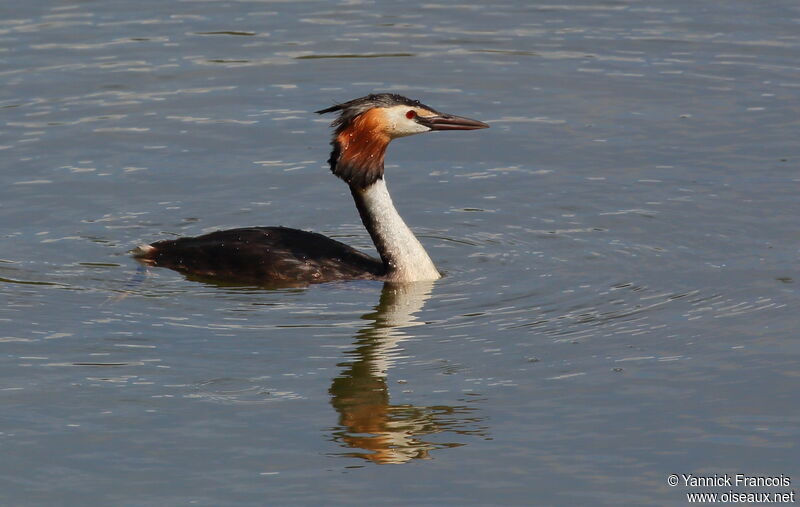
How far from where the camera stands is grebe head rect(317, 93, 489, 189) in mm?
12477

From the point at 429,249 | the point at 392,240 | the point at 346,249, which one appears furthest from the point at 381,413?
the point at 429,249

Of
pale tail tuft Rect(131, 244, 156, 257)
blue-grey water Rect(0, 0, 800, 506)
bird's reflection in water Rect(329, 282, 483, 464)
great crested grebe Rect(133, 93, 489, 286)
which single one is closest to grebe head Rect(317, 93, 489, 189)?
great crested grebe Rect(133, 93, 489, 286)

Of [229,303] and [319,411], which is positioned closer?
[319,411]

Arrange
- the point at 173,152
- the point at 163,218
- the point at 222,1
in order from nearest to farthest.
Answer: the point at 163,218
the point at 173,152
the point at 222,1

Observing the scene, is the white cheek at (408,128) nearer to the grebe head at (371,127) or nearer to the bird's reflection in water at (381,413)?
the grebe head at (371,127)

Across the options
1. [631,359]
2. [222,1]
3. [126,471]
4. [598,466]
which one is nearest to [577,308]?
[631,359]

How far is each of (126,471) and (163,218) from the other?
5.27 meters

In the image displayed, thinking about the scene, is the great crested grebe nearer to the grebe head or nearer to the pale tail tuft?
the grebe head

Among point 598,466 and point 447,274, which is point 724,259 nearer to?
point 447,274

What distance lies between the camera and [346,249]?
1280 centimetres

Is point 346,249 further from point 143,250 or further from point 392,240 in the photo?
point 143,250

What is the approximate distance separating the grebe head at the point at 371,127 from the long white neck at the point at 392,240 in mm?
120

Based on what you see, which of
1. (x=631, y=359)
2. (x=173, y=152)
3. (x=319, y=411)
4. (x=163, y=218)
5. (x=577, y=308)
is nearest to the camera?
(x=319, y=411)

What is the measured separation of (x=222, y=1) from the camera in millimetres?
19859
